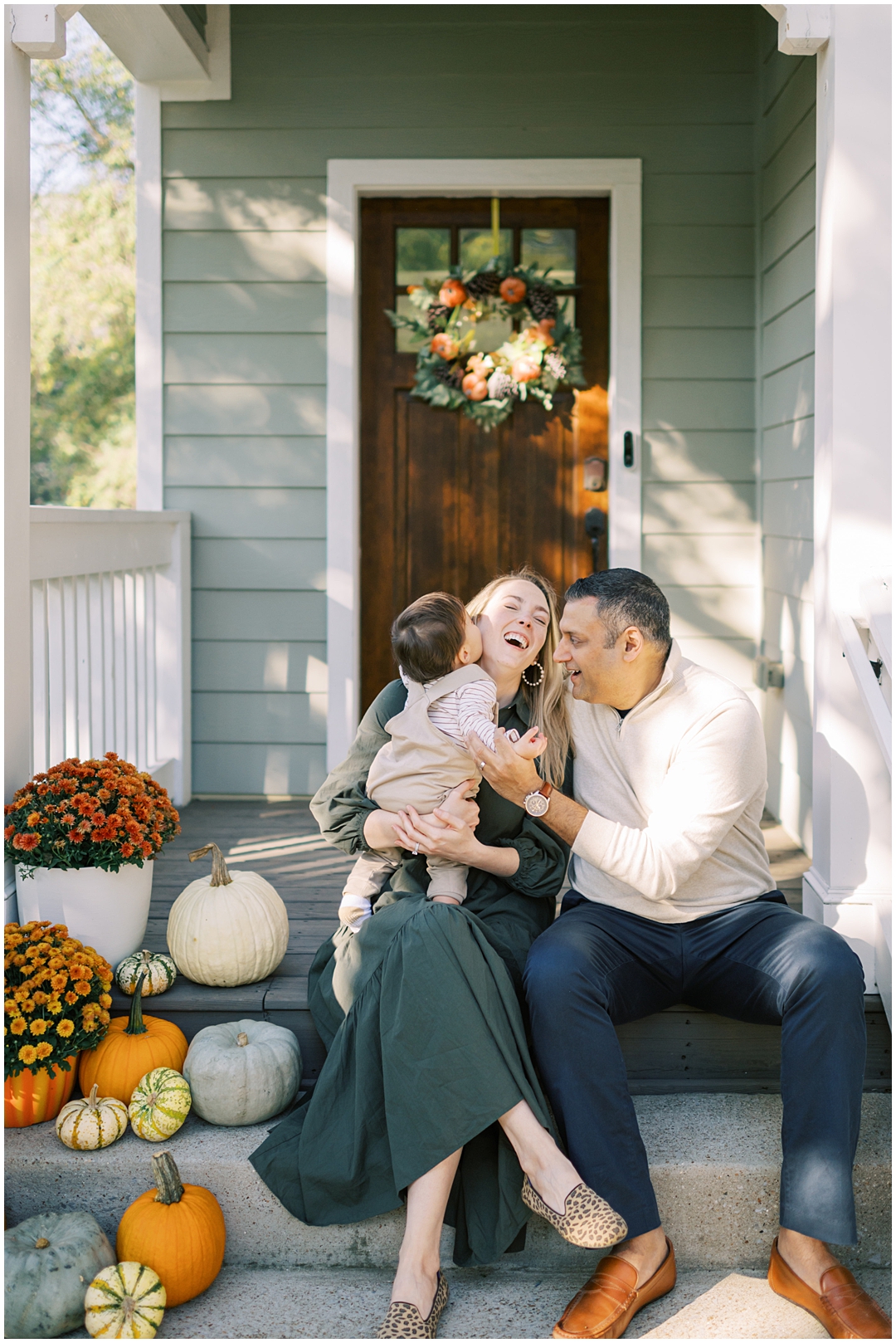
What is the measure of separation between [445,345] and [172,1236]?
3034 millimetres

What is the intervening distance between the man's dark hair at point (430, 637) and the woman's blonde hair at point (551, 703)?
13 cm

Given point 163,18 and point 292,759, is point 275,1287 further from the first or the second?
point 163,18

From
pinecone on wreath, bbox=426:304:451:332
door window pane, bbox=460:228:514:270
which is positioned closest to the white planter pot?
pinecone on wreath, bbox=426:304:451:332

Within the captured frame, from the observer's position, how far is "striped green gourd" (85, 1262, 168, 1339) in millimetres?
1824

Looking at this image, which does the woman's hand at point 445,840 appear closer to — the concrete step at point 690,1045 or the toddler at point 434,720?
the toddler at point 434,720

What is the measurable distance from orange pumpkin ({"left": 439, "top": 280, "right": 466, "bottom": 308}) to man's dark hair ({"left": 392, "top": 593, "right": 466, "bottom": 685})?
220cm

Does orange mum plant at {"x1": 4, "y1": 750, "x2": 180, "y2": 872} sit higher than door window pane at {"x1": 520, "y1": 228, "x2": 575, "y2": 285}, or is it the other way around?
door window pane at {"x1": 520, "y1": 228, "x2": 575, "y2": 285}

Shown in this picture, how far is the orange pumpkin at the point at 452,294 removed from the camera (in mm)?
4031

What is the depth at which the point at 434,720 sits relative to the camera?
2148 millimetres

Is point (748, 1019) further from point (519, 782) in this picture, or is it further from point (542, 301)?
point (542, 301)

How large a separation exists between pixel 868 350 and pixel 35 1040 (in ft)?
6.95

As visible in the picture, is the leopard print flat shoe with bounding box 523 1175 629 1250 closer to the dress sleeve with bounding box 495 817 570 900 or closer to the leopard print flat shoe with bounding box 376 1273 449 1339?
the leopard print flat shoe with bounding box 376 1273 449 1339

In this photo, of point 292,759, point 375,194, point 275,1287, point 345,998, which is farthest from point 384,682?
point 275,1287

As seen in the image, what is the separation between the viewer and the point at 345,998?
214 cm
